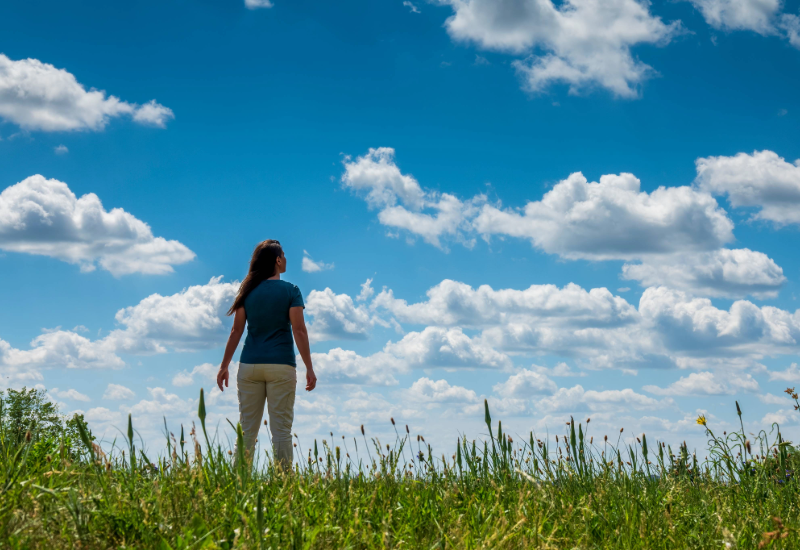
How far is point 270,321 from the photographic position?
7746mm

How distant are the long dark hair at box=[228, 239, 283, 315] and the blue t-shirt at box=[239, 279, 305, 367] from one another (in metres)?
0.19

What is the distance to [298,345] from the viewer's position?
304 inches

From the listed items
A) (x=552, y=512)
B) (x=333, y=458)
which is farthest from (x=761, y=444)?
(x=333, y=458)

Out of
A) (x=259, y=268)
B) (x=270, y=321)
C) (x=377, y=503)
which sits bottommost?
(x=377, y=503)

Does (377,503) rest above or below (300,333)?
below

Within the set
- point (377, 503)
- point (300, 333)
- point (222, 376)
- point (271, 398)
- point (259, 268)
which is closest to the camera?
point (377, 503)

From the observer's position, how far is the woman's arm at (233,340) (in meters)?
8.00

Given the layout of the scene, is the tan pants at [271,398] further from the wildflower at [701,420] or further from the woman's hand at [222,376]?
the wildflower at [701,420]

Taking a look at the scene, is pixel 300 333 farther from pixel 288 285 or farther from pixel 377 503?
pixel 377 503

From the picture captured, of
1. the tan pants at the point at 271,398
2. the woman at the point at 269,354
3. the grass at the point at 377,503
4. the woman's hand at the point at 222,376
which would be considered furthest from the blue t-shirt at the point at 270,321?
the grass at the point at 377,503

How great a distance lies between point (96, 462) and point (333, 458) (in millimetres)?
1899

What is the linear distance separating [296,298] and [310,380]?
1.04 meters

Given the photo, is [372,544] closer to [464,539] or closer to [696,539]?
[464,539]

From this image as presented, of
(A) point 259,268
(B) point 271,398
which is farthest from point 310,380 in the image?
(A) point 259,268
